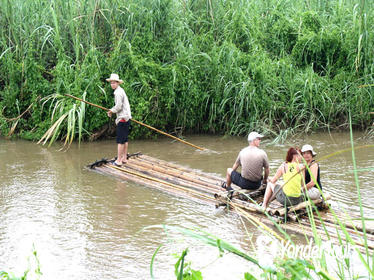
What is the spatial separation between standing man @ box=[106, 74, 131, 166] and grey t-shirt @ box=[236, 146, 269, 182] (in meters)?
2.36

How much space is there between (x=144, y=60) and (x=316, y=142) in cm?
352

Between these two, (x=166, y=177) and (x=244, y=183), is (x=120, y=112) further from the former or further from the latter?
(x=244, y=183)

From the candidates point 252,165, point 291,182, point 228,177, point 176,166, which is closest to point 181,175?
point 176,166

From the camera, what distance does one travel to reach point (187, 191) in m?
6.46

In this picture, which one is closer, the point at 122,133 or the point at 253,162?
the point at 253,162

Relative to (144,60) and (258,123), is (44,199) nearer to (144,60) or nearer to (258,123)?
(144,60)

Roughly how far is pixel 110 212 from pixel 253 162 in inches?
70.0

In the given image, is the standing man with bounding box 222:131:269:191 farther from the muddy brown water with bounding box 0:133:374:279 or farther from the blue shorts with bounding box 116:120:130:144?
the blue shorts with bounding box 116:120:130:144

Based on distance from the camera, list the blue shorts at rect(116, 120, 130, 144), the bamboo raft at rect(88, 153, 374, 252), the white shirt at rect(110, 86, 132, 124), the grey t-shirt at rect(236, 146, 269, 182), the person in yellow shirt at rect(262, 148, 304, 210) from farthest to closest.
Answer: the blue shorts at rect(116, 120, 130, 144) → the white shirt at rect(110, 86, 132, 124) → the grey t-shirt at rect(236, 146, 269, 182) → the person in yellow shirt at rect(262, 148, 304, 210) → the bamboo raft at rect(88, 153, 374, 252)

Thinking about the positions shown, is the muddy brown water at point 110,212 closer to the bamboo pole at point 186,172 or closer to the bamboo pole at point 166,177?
the bamboo pole at point 166,177

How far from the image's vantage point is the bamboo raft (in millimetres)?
4910

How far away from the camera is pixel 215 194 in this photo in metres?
5.84

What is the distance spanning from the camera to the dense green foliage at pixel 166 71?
9.40m

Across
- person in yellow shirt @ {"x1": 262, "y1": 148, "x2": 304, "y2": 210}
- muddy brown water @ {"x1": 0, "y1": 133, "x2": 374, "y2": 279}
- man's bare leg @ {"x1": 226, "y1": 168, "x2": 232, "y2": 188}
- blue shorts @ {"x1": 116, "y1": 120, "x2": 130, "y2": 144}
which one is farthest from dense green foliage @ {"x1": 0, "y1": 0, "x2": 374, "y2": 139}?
person in yellow shirt @ {"x1": 262, "y1": 148, "x2": 304, "y2": 210}
